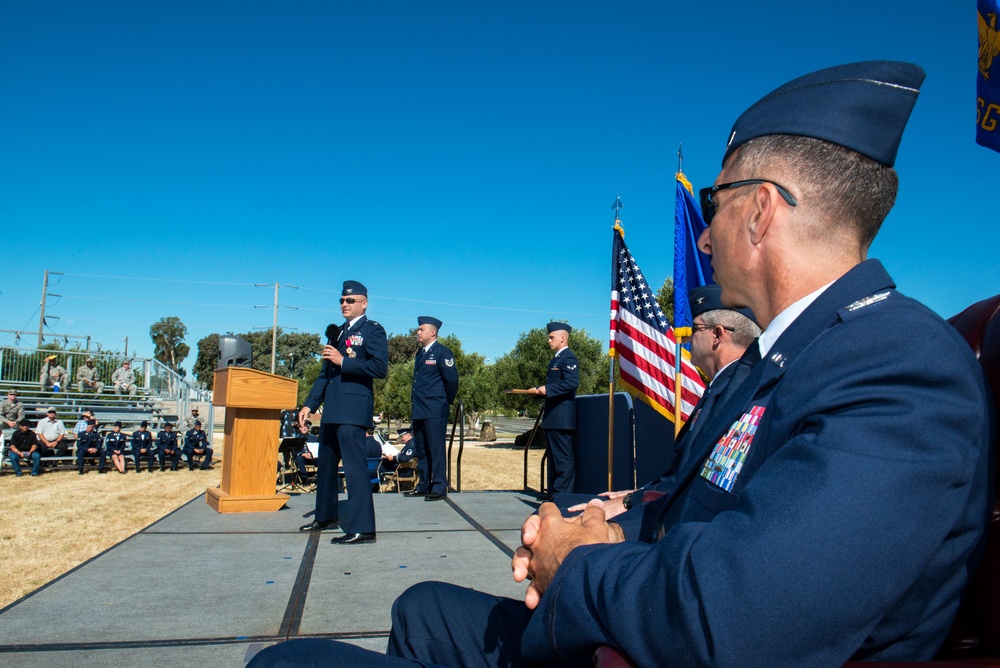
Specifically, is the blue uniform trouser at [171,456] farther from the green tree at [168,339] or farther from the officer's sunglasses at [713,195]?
the green tree at [168,339]

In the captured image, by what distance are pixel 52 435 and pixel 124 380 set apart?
25.9 ft

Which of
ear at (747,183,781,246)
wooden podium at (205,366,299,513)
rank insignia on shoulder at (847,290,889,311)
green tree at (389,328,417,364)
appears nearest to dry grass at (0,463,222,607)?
wooden podium at (205,366,299,513)

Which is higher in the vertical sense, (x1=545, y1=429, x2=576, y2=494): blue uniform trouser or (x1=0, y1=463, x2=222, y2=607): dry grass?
(x1=545, y1=429, x2=576, y2=494): blue uniform trouser

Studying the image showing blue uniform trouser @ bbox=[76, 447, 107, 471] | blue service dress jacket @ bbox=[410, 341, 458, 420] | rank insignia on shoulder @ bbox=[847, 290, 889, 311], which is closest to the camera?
rank insignia on shoulder @ bbox=[847, 290, 889, 311]

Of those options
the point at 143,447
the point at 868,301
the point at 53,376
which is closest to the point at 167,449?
the point at 143,447

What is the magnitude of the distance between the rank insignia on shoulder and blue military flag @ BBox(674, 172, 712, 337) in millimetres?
4955

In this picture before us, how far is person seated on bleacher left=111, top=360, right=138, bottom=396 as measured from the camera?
2152 cm

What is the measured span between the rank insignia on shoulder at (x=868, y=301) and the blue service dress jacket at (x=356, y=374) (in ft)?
14.9

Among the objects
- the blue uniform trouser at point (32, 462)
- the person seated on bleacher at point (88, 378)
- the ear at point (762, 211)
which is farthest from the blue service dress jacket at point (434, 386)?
the person seated on bleacher at point (88, 378)

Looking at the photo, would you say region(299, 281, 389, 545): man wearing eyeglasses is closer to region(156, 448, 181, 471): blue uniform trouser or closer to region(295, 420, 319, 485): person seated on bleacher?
region(295, 420, 319, 485): person seated on bleacher

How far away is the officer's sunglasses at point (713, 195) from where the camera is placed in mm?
1238

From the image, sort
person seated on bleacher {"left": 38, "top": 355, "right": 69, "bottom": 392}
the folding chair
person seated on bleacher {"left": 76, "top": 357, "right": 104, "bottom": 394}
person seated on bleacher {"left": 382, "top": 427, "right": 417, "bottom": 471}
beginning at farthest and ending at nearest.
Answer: person seated on bleacher {"left": 76, "top": 357, "right": 104, "bottom": 394}
person seated on bleacher {"left": 38, "top": 355, "right": 69, "bottom": 392}
person seated on bleacher {"left": 382, "top": 427, "right": 417, "bottom": 471}
the folding chair

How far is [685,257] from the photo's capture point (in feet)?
20.7

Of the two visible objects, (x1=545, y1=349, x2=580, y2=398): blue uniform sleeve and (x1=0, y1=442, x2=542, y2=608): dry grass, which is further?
(x1=545, y1=349, x2=580, y2=398): blue uniform sleeve
